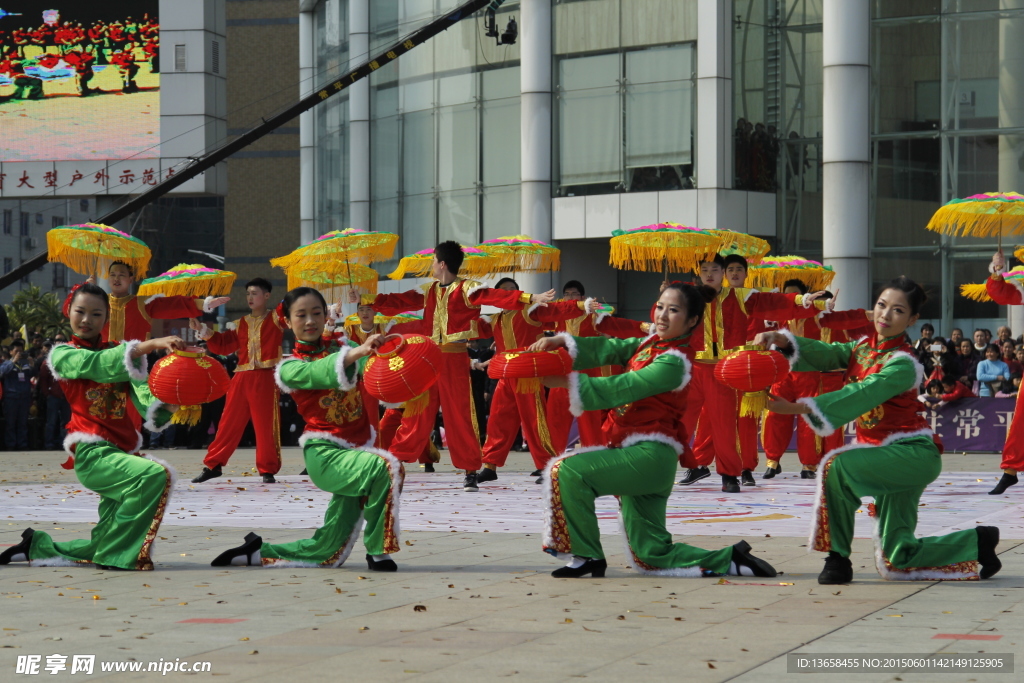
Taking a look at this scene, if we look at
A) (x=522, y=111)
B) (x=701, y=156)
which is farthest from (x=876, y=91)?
(x=522, y=111)

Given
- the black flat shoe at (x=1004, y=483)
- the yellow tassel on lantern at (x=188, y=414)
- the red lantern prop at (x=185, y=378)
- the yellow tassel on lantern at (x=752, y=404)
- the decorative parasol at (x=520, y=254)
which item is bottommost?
the black flat shoe at (x=1004, y=483)

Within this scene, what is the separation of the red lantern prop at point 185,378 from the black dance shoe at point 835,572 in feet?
9.23

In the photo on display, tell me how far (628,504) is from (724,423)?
4.38m

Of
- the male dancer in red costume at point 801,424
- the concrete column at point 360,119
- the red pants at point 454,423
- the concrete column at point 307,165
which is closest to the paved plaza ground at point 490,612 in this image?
the red pants at point 454,423

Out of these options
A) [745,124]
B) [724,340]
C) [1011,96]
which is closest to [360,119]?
[745,124]

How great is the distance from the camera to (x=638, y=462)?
604 centimetres

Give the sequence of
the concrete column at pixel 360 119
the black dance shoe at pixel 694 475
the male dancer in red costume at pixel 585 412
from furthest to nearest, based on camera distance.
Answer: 1. the concrete column at pixel 360 119
2. the black dance shoe at pixel 694 475
3. the male dancer in red costume at pixel 585 412

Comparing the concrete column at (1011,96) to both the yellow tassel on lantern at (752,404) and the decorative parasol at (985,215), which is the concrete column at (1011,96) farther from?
the yellow tassel on lantern at (752,404)

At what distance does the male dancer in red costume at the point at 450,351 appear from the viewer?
1068 cm

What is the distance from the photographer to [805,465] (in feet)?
39.2

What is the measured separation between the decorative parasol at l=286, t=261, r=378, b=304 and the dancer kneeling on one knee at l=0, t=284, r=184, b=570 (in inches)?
185

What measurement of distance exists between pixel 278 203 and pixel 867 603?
135 ft

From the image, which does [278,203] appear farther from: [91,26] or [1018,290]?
[1018,290]

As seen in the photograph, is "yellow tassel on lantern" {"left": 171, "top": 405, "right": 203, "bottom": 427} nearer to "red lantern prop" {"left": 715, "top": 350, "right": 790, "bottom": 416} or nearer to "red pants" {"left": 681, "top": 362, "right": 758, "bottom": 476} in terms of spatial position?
"red lantern prop" {"left": 715, "top": 350, "right": 790, "bottom": 416}
